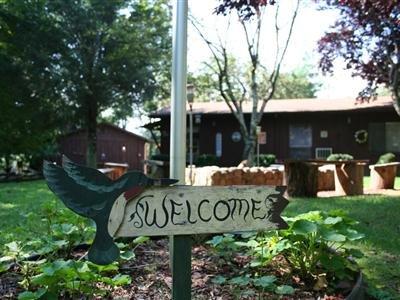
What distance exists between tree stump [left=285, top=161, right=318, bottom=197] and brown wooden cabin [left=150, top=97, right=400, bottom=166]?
32.5 feet

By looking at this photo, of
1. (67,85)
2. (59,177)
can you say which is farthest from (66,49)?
(59,177)

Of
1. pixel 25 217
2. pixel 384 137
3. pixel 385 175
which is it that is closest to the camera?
pixel 25 217

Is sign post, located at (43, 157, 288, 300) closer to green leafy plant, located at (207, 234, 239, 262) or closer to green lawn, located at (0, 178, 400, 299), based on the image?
green leafy plant, located at (207, 234, 239, 262)

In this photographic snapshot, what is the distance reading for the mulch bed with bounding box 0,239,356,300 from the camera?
3115 millimetres

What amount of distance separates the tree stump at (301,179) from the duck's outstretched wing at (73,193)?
8.17 meters

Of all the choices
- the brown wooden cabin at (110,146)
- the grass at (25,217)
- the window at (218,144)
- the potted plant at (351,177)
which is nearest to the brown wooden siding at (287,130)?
the window at (218,144)

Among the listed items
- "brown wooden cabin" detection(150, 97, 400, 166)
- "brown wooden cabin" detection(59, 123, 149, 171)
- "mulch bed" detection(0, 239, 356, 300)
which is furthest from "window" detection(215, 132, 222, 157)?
"mulch bed" detection(0, 239, 356, 300)

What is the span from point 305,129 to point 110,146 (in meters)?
14.6

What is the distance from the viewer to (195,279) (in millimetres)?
3418

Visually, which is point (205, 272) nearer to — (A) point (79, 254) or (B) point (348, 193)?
(A) point (79, 254)

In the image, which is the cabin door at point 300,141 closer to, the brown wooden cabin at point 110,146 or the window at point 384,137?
the window at point 384,137

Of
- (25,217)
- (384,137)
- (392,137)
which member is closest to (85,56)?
(384,137)

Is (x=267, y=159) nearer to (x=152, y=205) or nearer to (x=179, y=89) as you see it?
(x=179, y=89)

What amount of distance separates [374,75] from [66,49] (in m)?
13.2
